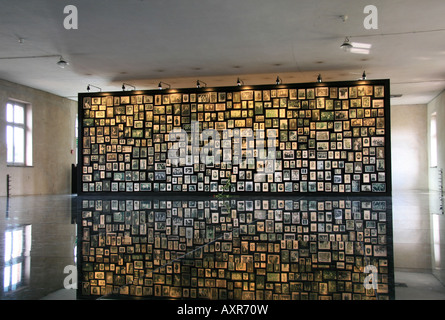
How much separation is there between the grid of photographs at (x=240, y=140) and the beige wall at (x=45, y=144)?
3.39 m

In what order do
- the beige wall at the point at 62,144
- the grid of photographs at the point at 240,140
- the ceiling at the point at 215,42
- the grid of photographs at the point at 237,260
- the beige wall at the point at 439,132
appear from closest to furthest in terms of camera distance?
the grid of photographs at the point at 237,260 → the ceiling at the point at 215,42 → the grid of photographs at the point at 240,140 → the beige wall at the point at 62,144 → the beige wall at the point at 439,132

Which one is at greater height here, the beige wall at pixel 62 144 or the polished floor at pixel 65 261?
the beige wall at pixel 62 144

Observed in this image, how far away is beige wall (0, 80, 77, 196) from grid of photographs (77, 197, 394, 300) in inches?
583

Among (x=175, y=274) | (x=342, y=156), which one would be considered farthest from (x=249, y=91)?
(x=175, y=274)

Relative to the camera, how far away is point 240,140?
18547 millimetres

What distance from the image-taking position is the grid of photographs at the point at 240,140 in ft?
58.0

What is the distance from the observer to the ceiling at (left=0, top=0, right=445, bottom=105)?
10.8 m

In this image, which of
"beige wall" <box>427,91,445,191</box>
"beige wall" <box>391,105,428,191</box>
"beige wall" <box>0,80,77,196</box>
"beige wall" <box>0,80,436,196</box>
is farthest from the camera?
"beige wall" <box>391,105,428,191</box>

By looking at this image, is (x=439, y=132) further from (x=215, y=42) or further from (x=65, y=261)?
(x=65, y=261)

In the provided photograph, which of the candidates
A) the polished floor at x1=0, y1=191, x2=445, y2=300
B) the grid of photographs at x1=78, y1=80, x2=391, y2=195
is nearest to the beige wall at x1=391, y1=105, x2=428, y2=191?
the grid of photographs at x1=78, y1=80, x2=391, y2=195

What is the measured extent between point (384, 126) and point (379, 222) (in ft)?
35.3

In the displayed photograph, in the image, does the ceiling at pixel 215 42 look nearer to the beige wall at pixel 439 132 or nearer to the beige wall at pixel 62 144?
the beige wall at pixel 62 144

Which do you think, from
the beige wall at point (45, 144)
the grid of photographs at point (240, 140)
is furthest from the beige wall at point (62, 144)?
the grid of photographs at point (240, 140)

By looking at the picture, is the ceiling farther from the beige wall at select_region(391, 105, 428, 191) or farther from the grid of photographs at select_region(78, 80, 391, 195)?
the beige wall at select_region(391, 105, 428, 191)
